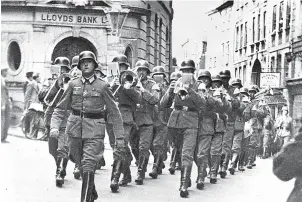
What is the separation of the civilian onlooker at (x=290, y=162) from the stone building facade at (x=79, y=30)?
1416 centimetres

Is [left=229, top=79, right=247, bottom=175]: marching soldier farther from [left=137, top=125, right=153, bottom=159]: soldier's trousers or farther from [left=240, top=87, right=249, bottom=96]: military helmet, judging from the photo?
[left=137, top=125, right=153, bottom=159]: soldier's trousers

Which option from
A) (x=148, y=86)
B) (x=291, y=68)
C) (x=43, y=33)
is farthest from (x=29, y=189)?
(x=43, y=33)

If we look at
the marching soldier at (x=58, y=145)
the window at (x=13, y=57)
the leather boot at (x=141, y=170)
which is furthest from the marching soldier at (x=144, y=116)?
the window at (x=13, y=57)

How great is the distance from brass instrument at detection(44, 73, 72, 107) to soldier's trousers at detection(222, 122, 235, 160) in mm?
3773

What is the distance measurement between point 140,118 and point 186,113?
1.44m

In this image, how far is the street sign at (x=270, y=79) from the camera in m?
9.76

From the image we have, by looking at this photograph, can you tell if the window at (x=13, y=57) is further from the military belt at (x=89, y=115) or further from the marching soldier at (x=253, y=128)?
the military belt at (x=89, y=115)

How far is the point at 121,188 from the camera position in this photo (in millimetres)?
11109

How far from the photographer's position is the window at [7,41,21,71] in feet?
55.0

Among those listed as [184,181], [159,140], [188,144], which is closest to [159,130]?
[159,140]

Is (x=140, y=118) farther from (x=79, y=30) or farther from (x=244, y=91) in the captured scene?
(x=79, y=30)

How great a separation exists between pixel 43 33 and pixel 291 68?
43.7ft

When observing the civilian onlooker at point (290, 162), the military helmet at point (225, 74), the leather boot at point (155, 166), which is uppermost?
the military helmet at point (225, 74)

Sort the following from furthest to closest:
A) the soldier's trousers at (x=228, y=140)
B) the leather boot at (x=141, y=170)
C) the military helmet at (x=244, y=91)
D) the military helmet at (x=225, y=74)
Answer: the soldier's trousers at (x=228, y=140)
the military helmet at (x=244, y=91)
the military helmet at (x=225, y=74)
the leather boot at (x=141, y=170)
